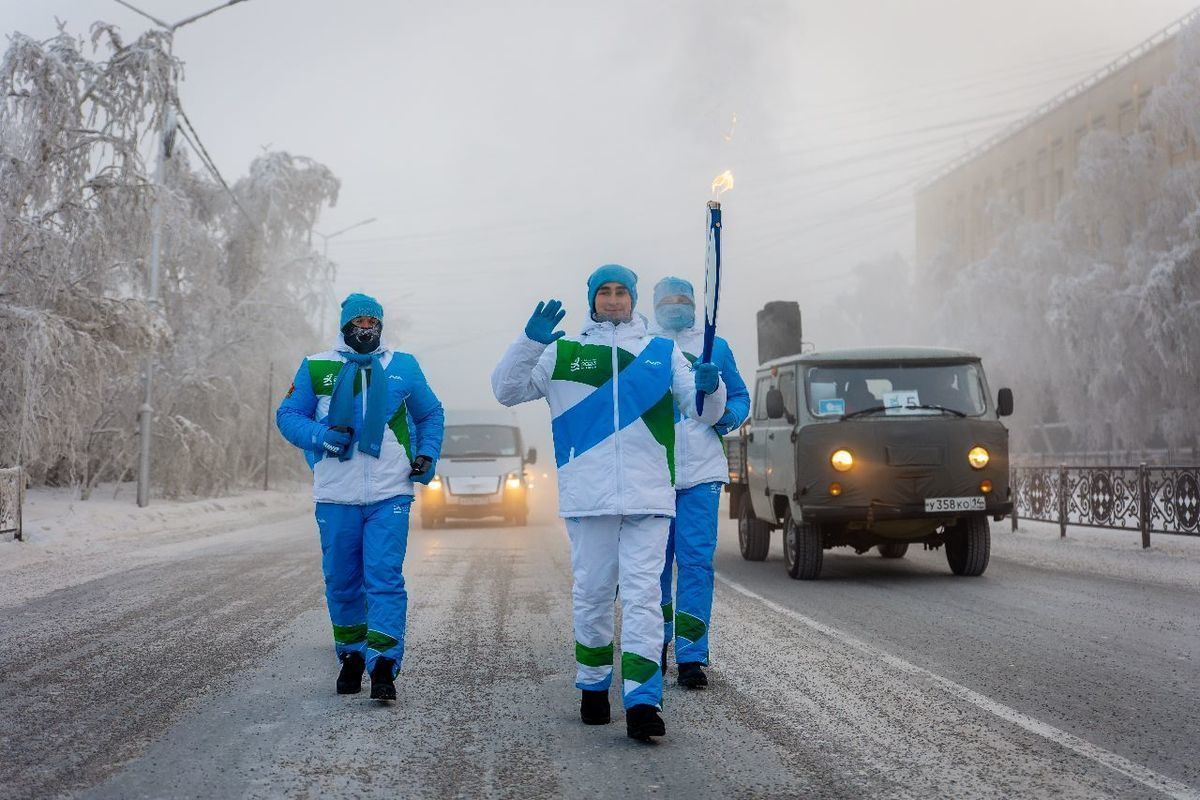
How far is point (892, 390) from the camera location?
11.4m

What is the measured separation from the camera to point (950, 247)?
46.0m

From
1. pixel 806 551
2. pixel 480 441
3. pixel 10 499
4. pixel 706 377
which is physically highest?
pixel 480 441

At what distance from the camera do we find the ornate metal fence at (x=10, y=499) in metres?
15.5

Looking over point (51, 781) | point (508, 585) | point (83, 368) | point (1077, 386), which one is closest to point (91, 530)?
point (83, 368)

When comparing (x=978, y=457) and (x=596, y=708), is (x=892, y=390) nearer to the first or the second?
(x=978, y=457)

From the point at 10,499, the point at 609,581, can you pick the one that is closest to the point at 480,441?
the point at 10,499

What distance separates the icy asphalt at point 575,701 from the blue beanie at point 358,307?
6.43 feet

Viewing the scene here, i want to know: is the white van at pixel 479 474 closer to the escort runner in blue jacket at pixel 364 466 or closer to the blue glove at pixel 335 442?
the escort runner in blue jacket at pixel 364 466

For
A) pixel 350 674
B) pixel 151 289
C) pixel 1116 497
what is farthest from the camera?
pixel 151 289

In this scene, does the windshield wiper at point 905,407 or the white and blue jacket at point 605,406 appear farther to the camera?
the windshield wiper at point 905,407

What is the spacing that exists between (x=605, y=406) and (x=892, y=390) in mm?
6846

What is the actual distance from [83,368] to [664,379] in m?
15.8

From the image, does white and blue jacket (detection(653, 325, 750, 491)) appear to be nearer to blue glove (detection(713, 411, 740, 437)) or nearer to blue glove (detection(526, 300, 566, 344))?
blue glove (detection(713, 411, 740, 437))

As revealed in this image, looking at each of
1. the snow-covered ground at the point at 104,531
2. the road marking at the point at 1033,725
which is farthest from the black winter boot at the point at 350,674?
the snow-covered ground at the point at 104,531
